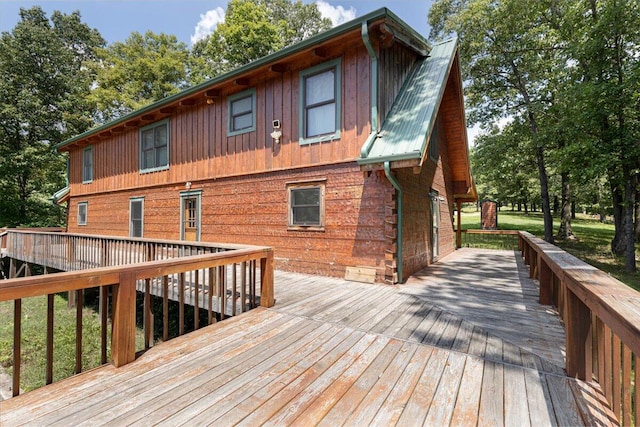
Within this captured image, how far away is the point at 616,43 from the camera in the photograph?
967 centimetres

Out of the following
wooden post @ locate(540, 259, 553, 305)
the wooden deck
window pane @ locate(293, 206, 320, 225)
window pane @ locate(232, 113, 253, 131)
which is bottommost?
the wooden deck

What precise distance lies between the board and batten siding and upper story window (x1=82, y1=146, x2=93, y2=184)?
221 centimetres

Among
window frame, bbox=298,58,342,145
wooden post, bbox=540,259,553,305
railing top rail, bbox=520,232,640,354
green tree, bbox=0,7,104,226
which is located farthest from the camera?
green tree, bbox=0,7,104,226

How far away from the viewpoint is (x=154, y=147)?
33.6 ft

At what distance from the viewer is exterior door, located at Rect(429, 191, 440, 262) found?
8.45 m

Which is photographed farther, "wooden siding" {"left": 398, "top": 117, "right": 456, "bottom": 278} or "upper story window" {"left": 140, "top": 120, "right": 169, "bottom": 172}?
"upper story window" {"left": 140, "top": 120, "right": 169, "bottom": 172}

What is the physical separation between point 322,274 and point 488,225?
14.3 metres

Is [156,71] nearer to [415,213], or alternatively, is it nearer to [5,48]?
[5,48]

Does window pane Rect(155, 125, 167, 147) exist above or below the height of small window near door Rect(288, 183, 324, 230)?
above

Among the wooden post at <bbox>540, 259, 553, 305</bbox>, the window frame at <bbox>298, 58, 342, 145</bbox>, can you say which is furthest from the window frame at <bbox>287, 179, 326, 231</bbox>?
the wooden post at <bbox>540, 259, 553, 305</bbox>

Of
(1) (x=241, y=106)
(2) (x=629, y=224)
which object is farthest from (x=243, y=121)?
(2) (x=629, y=224)

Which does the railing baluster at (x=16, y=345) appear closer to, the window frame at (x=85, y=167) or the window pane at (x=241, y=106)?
the window pane at (x=241, y=106)

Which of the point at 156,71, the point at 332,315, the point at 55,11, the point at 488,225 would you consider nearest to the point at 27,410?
the point at 332,315

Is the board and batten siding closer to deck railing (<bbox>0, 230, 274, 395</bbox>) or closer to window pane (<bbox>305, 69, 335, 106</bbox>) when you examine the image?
window pane (<bbox>305, 69, 335, 106</bbox>)
